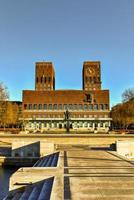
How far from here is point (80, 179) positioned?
44.9 ft

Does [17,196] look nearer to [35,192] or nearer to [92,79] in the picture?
[35,192]

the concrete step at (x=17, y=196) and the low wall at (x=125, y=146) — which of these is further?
the low wall at (x=125, y=146)

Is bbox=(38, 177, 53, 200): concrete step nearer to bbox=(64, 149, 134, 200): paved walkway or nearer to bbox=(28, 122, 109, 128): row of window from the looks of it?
bbox=(64, 149, 134, 200): paved walkway

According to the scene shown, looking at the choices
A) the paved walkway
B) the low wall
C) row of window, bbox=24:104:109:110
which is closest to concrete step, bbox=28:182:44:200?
the paved walkway

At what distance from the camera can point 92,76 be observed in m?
134

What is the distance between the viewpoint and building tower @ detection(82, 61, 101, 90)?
13388cm

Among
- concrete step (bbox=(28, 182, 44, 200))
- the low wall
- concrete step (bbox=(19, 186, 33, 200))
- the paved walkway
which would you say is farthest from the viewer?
the low wall

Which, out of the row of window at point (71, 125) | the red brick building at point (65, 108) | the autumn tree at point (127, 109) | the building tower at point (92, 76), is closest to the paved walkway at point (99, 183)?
the autumn tree at point (127, 109)

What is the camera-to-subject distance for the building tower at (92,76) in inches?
5271

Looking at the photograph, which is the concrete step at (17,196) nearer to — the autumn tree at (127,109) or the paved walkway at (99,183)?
the paved walkway at (99,183)

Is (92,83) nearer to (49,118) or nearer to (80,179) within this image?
(49,118)

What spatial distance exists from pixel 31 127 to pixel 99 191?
97206mm

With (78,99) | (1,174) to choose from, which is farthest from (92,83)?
(1,174)

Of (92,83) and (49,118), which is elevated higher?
(92,83)
